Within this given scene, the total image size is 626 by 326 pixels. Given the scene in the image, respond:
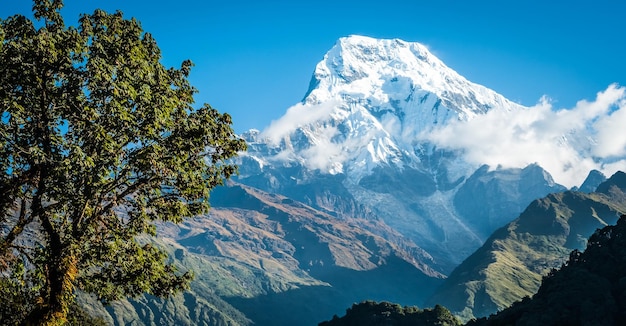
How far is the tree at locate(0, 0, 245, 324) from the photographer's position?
20859mm

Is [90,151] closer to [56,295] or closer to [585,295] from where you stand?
[56,295]

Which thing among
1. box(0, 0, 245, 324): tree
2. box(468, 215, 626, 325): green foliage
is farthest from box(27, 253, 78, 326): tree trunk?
box(468, 215, 626, 325): green foliage

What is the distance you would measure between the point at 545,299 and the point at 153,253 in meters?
166

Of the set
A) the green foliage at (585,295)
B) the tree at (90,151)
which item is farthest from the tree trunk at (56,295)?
the green foliage at (585,295)

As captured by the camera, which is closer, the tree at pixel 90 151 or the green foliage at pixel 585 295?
the tree at pixel 90 151

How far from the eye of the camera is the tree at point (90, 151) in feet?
68.4

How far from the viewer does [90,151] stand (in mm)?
21391

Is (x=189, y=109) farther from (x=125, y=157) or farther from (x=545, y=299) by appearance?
(x=545, y=299)

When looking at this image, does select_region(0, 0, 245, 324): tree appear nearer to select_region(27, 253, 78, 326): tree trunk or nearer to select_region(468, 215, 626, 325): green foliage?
select_region(27, 253, 78, 326): tree trunk

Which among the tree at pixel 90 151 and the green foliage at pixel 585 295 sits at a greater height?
the green foliage at pixel 585 295

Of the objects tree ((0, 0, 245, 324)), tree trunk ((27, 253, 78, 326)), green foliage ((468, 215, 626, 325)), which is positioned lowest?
tree trunk ((27, 253, 78, 326))

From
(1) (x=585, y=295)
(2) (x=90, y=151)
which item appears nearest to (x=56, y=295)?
(2) (x=90, y=151)

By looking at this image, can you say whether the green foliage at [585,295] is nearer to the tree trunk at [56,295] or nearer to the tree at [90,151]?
the tree at [90,151]

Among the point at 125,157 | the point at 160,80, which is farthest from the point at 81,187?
the point at 160,80
